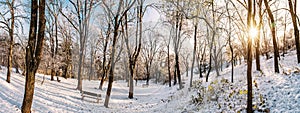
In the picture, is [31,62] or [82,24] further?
[82,24]

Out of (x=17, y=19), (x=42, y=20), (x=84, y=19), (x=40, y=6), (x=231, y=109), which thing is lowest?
(x=231, y=109)

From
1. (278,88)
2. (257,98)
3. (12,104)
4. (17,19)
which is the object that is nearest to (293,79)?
(278,88)

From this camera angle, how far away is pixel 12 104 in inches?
358

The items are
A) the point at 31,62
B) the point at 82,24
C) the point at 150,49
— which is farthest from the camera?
the point at 150,49

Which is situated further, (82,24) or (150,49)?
(150,49)

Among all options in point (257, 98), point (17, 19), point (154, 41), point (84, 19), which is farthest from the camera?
point (154, 41)

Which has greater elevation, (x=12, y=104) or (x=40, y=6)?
(x=40, y=6)

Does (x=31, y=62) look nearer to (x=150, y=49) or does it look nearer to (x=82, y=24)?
(x=82, y=24)

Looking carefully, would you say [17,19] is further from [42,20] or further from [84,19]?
[42,20]

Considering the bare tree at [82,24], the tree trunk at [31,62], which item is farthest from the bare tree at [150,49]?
the tree trunk at [31,62]

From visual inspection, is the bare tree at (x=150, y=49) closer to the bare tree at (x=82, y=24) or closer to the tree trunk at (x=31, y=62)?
the bare tree at (x=82, y=24)

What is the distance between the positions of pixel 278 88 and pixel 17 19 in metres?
14.5

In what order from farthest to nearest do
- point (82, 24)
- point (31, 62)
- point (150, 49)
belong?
1. point (150, 49)
2. point (82, 24)
3. point (31, 62)

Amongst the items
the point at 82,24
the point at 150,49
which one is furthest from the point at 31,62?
the point at 150,49
